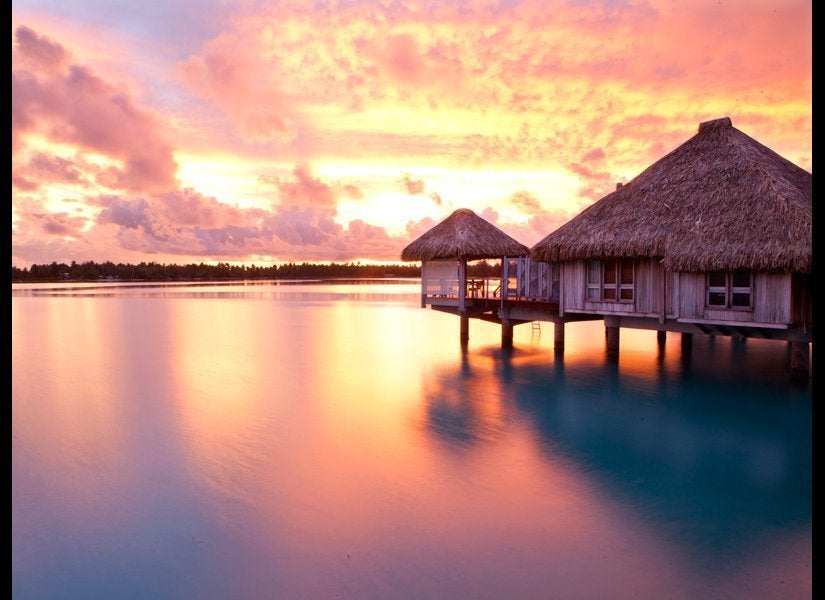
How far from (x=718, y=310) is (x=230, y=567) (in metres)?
11.4

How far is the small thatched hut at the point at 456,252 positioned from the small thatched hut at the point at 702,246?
12.9 ft

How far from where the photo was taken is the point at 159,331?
3100cm

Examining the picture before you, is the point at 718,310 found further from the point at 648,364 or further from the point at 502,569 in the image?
the point at 502,569

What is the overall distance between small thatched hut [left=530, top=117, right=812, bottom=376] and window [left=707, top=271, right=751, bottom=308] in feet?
0.07

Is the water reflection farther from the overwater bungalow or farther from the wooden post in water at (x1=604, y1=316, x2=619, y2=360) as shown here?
the overwater bungalow

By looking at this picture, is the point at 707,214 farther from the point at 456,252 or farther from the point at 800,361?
the point at 456,252

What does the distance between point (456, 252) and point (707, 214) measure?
28.1 feet

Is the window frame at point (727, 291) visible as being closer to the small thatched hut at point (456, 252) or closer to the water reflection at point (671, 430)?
the water reflection at point (671, 430)

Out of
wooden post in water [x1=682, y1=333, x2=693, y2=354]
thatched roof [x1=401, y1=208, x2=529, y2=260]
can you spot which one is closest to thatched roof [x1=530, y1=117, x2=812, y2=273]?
thatched roof [x1=401, y1=208, x2=529, y2=260]

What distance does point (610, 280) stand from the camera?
15.7 m

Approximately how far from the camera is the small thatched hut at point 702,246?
12.2 meters

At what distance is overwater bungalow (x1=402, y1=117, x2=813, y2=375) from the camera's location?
12.2 metres

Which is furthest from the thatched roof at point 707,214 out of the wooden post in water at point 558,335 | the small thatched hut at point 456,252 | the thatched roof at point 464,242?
the small thatched hut at point 456,252
